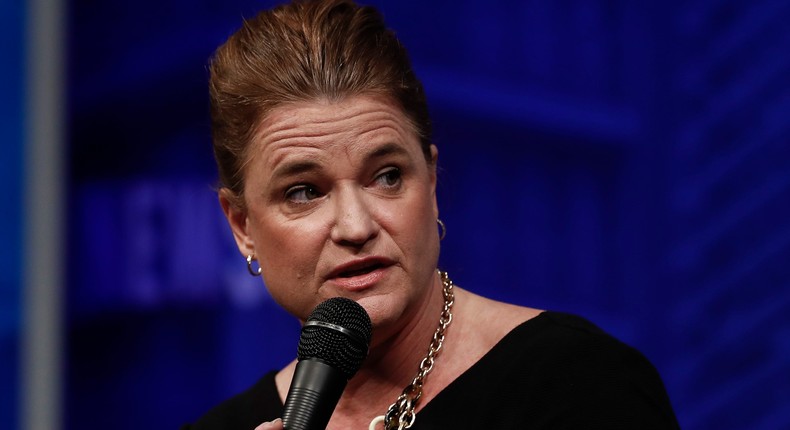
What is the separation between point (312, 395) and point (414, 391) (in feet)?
1.93

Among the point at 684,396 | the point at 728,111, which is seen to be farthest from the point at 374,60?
the point at 684,396

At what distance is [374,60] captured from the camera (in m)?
1.70

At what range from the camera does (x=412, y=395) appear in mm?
1761

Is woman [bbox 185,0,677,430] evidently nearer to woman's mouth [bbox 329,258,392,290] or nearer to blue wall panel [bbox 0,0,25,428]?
woman's mouth [bbox 329,258,392,290]

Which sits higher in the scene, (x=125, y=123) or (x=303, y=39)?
(x=303, y=39)

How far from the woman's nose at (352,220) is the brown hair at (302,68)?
0.54 feet

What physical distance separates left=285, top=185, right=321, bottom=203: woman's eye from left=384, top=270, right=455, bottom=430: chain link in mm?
338

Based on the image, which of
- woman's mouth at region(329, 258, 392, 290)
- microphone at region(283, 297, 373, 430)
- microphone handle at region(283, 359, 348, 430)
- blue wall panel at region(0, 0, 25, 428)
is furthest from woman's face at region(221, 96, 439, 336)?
blue wall panel at region(0, 0, 25, 428)

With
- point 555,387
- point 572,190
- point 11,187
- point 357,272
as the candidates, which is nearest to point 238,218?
point 357,272

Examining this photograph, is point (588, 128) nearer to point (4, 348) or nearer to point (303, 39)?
point (303, 39)

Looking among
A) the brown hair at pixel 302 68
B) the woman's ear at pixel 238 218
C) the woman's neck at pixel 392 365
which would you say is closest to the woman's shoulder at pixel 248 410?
the woman's neck at pixel 392 365

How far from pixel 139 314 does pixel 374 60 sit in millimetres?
1982

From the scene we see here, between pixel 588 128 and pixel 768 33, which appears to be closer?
pixel 768 33

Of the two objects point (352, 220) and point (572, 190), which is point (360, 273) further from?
point (572, 190)
